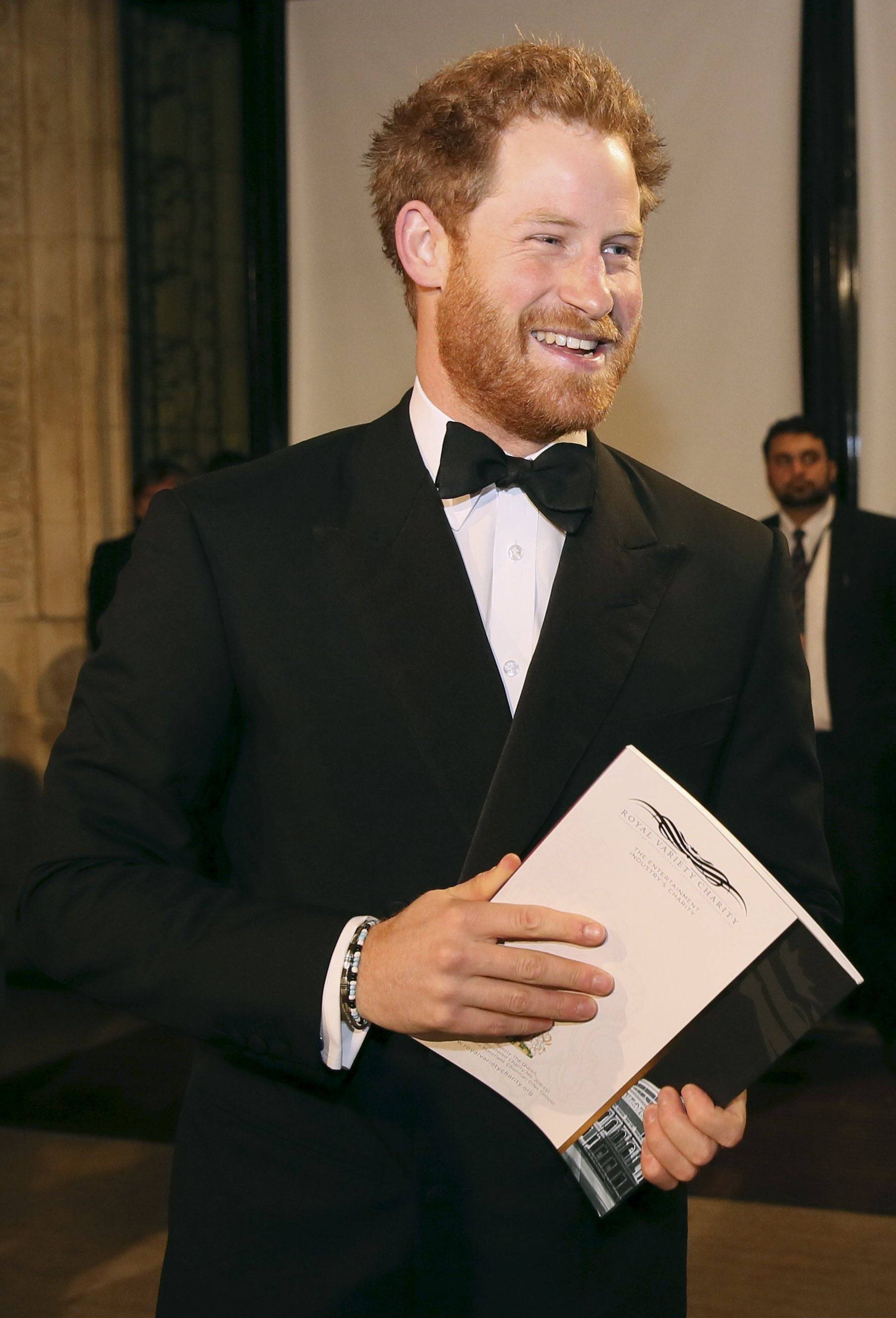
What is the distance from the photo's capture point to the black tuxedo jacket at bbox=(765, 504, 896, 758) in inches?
183

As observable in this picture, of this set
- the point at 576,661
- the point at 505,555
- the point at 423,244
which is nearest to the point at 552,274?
the point at 423,244

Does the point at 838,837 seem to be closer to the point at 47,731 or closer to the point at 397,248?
the point at 47,731

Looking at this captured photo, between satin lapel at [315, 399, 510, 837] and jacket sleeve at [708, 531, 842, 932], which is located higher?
satin lapel at [315, 399, 510, 837]

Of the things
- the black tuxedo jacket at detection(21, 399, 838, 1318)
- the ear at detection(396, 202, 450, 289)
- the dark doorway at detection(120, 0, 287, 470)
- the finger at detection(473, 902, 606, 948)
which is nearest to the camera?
the finger at detection(473, 902, 606, 948)

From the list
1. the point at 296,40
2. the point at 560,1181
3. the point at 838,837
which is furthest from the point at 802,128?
the point at 560,1181

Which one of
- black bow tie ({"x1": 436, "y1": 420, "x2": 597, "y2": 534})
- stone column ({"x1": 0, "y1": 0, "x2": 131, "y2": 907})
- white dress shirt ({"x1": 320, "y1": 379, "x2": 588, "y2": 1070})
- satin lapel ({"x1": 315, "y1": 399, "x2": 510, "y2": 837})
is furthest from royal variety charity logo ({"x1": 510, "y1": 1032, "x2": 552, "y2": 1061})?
stone column ({"x1": 0, "y1": 0, "x2": 131, "y2": 907})

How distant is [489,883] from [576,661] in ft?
1.11

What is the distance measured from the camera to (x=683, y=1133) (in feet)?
4.01

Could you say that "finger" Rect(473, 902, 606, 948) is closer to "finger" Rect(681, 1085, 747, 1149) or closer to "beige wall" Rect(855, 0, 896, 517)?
"finger" Rect(681, 1085, 747, 1149)

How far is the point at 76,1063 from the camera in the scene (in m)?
4.68

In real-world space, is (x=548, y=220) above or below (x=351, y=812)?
above

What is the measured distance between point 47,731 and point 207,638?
4.12 meters

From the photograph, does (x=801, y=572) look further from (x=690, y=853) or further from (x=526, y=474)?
(x=690, y=853)

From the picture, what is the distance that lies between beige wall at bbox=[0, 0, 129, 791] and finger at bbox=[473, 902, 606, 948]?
4.42 meters
